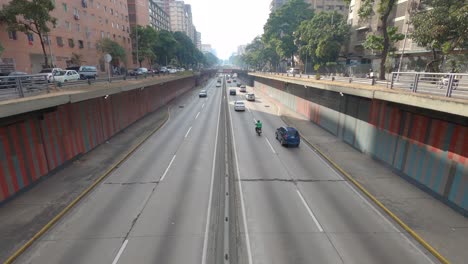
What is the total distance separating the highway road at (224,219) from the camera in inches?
408

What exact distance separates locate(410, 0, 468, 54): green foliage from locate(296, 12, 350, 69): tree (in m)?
27.9

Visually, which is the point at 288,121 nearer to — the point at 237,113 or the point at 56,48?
the point at 237,113

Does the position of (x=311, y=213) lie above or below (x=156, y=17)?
below

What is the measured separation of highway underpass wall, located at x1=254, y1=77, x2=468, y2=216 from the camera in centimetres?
1319

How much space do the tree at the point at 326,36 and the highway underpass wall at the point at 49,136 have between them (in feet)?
137

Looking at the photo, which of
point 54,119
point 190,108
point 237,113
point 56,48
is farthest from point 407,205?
point 56,48

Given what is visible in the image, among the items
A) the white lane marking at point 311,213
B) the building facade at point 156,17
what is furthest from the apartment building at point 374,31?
the building facade at point 156,17

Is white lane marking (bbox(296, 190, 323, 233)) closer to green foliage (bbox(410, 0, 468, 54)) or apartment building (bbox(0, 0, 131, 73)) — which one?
green foliage (bbox(410, 0, 468, 54))

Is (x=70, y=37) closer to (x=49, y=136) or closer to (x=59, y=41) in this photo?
(x=59, y=41)

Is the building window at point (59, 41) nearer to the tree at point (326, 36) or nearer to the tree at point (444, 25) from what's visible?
the tree at point (326, 36)

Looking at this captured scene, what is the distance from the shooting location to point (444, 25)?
22.1 m

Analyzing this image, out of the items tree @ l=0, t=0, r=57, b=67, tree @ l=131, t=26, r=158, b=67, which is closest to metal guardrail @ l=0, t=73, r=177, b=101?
tree @ l=0, t=0, r=57, b=67

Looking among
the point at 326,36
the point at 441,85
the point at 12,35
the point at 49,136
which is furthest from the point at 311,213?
the point at 326,36

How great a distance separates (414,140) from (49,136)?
2481 cm
